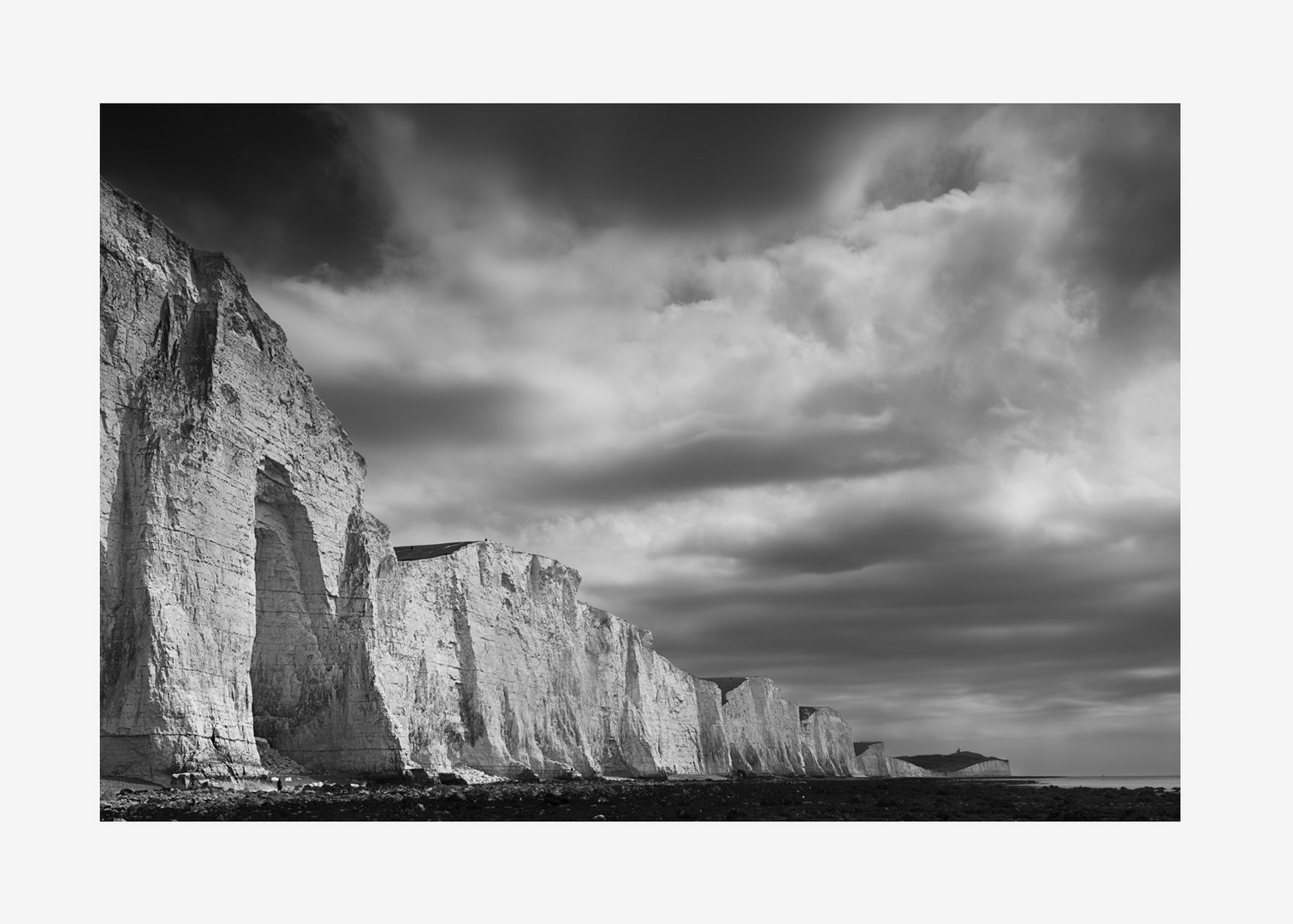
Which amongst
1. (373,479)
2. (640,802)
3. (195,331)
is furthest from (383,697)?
(195,331)

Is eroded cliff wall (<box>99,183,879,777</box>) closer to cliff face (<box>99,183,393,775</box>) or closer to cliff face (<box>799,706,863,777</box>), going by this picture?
cliff face (<box>99,183,393,775</box>)

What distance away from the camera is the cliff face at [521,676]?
3447 cm

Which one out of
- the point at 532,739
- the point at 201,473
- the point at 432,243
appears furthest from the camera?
the point at 532,739

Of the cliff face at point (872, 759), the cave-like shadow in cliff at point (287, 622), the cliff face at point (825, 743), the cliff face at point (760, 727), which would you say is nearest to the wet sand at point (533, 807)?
the cave-like shadow in cliff at point (287, 622)

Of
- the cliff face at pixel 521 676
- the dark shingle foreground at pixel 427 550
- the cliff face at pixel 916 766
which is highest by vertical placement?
the dark shingle foreground at pixel 427 550

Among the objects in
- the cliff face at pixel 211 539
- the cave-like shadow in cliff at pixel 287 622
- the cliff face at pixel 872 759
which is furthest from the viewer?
the cliff face at pixel 872 759

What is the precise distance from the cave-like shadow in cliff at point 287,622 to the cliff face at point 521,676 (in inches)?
100

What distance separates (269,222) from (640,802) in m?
13.2

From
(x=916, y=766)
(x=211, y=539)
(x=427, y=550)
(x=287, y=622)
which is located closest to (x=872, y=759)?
(x=916, y=766)

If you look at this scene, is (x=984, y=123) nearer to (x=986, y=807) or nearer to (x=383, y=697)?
(x=986, y=807)

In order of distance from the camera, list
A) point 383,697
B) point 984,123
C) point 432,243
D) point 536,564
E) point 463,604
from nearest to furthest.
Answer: point 984,123 < point 432,243 < point 383,697 < point 463,604 < point 536,564

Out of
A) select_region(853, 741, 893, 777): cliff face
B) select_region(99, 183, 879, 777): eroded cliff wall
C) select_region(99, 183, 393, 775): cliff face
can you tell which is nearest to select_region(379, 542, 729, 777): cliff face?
select_region(99, 183, 879, 777): eroded cliff wall

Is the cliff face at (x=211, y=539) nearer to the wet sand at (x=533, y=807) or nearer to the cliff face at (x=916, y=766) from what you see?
the wet sand at (x=533, y=807)

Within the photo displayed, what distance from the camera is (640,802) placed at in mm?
21922
